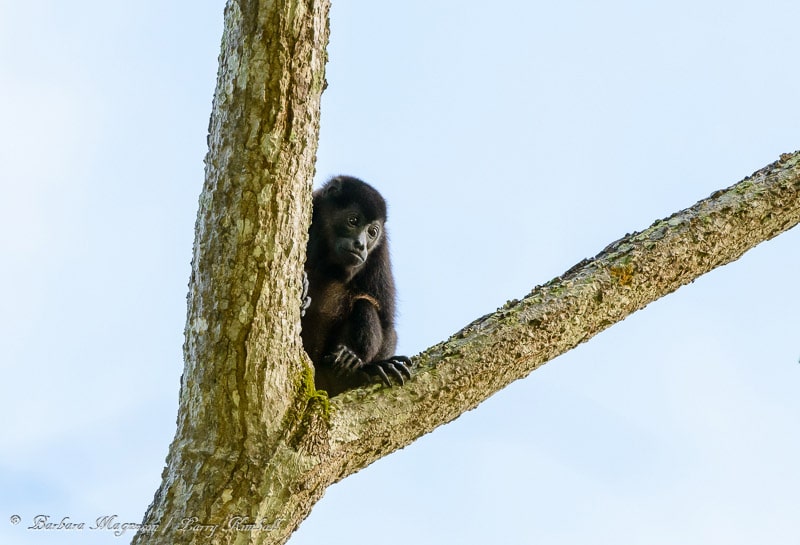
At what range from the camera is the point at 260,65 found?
141 inches

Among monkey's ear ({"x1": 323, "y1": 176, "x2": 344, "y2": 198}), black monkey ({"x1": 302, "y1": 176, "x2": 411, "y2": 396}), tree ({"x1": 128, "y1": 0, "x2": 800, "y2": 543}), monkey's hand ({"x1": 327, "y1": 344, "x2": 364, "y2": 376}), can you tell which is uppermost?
monkey's ear ({"x1": 323, "y1": 176, "x2": 344, "y2": 198})

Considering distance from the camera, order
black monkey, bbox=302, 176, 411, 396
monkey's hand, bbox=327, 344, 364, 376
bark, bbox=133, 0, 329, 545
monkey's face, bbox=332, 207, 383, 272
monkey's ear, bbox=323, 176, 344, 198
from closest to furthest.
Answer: bark, bbox=133, 0, 329, 545 < monkey's hand, bbox=327, 344, 364, 376 < black monkey, bbox=302, 176, 411, 396 < monkey's face, bbox=332, 207, 383, 272 < monkey's ear, bbox=323, 176, 344, 198

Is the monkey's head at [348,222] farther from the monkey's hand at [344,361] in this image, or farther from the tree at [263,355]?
the tree at [263,355]

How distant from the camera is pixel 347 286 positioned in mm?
6668

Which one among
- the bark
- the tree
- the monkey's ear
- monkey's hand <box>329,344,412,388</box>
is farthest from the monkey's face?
the bark

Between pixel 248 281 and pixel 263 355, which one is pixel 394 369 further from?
pixel 248 281

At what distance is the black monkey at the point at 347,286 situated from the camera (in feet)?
18.2

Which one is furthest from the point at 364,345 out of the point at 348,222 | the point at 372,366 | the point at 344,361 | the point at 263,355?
the point at 263,355

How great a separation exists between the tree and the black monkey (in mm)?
816

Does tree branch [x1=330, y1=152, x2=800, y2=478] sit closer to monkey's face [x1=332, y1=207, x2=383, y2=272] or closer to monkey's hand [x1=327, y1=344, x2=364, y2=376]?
monkey's hand [x1=327, y1=344, x2=364, y2=376]

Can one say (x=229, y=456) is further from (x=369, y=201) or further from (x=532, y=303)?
(x=369, y=201)

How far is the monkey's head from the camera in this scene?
6703 mm

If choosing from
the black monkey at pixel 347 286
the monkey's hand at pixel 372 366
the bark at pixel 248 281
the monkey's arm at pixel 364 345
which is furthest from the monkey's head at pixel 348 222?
the bark at pixel 248 281

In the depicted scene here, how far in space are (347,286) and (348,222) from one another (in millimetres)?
529
